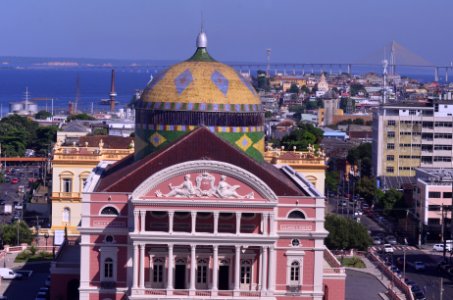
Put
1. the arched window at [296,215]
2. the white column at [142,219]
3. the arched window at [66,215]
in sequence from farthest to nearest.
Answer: the arched window at [66,215] → the arched window at [296,215] → the white column at [142,219]

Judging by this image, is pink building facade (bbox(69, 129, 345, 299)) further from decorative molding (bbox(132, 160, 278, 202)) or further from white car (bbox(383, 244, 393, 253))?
white car (bbox(383, 244, 393, 253))

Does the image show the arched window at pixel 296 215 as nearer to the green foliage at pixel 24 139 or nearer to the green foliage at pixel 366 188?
the green foliage at pixel 366 188

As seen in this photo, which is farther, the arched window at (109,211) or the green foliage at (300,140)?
the green foliage at (300,140)

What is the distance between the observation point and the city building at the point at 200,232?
146 ft

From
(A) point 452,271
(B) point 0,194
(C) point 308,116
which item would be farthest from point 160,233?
(C) point 308,116

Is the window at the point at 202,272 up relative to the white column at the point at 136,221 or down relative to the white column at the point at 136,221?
down

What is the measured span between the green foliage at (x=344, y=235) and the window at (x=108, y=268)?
738 inches

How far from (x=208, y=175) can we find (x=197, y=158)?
1.24m

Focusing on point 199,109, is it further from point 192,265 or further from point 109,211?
point 192,265

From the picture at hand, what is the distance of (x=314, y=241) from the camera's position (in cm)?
4588

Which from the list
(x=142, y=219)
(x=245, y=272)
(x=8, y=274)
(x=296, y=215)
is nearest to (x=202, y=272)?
(x=245, y=272)

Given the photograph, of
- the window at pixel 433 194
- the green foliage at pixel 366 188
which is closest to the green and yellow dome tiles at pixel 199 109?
the window at pixel 433 194

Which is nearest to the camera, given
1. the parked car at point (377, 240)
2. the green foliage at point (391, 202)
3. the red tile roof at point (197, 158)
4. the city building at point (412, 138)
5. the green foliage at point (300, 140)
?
the red tile roof at point (197, 158)

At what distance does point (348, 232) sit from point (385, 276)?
5.45 metres
